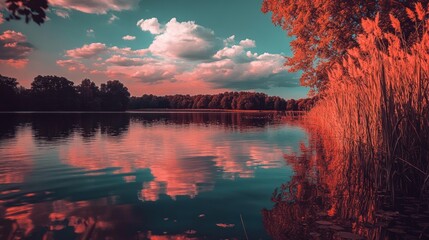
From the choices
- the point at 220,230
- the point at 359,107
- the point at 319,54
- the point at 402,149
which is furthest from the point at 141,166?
the point at 319,54

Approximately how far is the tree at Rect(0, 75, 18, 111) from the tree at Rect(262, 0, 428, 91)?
106660mm

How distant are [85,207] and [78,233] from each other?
1554 millimetres

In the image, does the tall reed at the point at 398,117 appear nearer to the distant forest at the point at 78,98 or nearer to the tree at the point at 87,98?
the distant forest at the point at 78,98

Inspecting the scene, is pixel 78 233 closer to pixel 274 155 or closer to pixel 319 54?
pixel 274 155

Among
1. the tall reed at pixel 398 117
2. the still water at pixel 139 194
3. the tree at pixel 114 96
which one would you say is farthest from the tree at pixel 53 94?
the tall reed at pixel 398 117

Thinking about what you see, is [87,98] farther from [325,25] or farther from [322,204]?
[322,204]

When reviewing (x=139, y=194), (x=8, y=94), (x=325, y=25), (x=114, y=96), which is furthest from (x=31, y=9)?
(x=114, y=96)

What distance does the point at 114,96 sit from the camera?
154 meters

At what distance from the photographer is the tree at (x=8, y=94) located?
104 meters

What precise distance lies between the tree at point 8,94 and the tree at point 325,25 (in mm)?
106660

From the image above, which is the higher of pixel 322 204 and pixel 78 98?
pixel 78 98

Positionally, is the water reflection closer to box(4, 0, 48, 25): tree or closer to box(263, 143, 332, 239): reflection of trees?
box(263, 143, 332, 239): reflection of trees

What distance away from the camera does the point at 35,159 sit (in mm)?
12906

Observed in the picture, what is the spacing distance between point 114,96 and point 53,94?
32.4 meters
